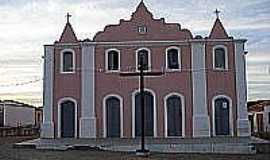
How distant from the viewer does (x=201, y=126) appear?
108ft

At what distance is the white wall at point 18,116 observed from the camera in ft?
198

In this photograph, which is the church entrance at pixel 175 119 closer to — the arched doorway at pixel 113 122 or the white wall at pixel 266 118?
the arched doorway at pixel 113 122

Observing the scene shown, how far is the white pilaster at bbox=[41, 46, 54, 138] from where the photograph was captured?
1332 inches

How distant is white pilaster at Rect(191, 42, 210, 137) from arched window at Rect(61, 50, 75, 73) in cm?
758

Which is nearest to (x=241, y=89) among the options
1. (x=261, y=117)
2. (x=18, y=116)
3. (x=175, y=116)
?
(x=175, y=116)

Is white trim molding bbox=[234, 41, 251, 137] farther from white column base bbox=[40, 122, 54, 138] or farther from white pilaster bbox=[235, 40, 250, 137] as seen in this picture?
white column base bbox=[40, 122, 54, 138]

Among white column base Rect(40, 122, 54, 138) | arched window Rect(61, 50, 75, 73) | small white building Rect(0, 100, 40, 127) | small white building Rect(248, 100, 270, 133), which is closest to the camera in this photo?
white column base Rect(40, 122, 54, 138)

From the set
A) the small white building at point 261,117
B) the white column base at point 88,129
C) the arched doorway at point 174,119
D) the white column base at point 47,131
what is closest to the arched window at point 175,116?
the arched doorway at point 174,119

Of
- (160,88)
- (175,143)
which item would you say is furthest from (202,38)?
(175,143)

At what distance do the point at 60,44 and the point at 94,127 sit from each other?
573 cm

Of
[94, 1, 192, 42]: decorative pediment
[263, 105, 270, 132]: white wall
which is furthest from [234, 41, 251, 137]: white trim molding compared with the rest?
[263, 105, 270, 132]: white wall

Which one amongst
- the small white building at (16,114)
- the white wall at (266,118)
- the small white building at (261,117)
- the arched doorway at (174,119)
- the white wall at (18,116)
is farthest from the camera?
the white wall at (18,116)

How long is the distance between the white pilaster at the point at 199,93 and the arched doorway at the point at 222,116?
730mm

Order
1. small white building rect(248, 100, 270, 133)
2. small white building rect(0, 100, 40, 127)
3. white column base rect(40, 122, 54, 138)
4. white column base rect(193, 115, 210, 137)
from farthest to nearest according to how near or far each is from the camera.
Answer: small white building rect(0, 100, 40, 127), small white building rect(248, 100, 270, 133), white column base rect(40, 122, 54, 138), white column base rect(193, 115, 210, 137)
